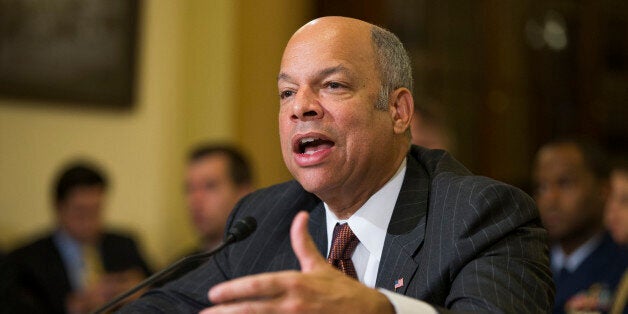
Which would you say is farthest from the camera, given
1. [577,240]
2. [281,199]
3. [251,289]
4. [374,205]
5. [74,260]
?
[74,260]

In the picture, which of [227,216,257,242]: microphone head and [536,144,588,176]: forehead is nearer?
[227,216,257,242]: microphone head

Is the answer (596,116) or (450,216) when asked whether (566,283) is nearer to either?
(450,216)

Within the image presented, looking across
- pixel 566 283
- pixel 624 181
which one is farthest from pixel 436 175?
pixel 624 181

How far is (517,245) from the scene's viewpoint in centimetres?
178

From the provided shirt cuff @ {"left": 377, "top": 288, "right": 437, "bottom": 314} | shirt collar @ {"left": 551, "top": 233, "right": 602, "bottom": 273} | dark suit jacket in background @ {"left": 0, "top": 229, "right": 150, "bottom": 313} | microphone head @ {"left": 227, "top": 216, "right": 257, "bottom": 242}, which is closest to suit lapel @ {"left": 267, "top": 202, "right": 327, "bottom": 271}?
microphone head @ {"left": 227, "top": 216, "right": 257, "bottom": 242}

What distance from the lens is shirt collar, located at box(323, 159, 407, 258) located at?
203 cm

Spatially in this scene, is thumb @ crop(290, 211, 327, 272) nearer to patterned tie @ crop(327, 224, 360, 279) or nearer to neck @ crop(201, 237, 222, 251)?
patterned tie @ crop(327, 224, 360, 279)

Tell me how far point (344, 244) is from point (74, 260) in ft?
8.63

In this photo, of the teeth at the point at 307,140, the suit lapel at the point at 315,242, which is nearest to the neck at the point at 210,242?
the suit lapel at the point at 315,242

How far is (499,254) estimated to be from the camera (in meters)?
1.75

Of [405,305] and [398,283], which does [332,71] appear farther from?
[405,305]

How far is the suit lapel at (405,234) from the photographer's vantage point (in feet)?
6.14

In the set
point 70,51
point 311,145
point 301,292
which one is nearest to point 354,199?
point 311,145

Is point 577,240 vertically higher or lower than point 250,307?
lower
